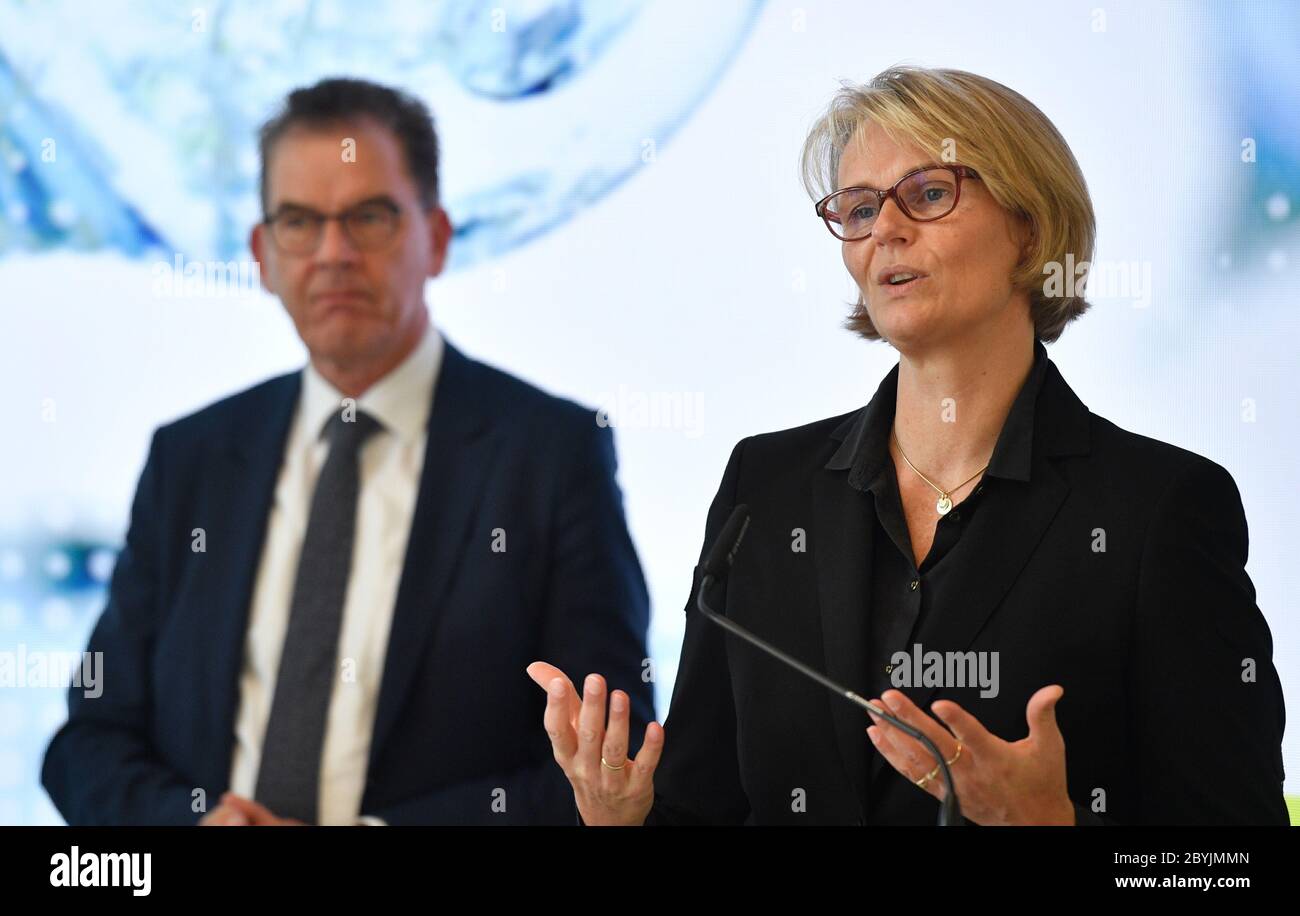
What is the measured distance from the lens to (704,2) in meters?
2.35

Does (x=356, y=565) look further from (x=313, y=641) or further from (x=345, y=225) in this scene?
(x=345, y=225)

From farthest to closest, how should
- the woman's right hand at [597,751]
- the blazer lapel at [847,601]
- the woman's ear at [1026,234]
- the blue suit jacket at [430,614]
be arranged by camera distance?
1. the blue suit jacket at [430,614]
2. the woman's ear at [1026,234]
3. the blazer lapel at [847,601]
4. the woman's right hand at [597,751]

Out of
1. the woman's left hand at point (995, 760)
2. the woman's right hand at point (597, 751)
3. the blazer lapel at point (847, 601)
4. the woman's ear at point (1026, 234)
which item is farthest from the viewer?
the woman's ear at point (1026, 234)

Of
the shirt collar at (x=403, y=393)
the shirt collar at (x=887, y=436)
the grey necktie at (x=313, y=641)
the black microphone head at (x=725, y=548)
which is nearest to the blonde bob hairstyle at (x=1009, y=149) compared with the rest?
the shirt collar at (x=887, y=436)

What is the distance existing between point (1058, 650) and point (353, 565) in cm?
123

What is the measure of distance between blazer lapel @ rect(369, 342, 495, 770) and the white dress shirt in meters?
0.02

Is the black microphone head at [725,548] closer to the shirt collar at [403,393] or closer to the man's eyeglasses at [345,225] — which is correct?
the shirt collar at [403,393]

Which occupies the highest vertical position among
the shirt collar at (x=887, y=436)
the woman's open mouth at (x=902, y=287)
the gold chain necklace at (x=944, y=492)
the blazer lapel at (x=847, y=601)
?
the woman's open mouth at (x=902, y=287)

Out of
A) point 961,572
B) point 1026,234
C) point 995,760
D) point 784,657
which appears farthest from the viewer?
point 1026,234

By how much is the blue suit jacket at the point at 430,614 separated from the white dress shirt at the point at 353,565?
24 mm

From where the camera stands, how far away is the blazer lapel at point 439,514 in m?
2.27

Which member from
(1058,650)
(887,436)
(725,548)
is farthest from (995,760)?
(887,436)

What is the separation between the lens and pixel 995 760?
1.47 meters
